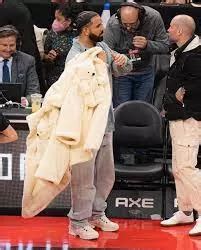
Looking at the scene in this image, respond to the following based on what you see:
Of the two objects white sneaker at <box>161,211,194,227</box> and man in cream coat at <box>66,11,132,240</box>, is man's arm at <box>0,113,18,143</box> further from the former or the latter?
white sneaker at <box>161,211,194,227</box>

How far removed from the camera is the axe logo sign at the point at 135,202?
7.62 metres

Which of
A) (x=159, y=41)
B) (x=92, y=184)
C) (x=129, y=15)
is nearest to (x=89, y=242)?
(x=92, y=184)

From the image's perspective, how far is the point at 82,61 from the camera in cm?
653

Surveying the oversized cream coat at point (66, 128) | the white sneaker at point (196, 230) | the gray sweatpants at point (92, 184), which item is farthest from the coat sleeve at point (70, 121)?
the white sneaker at point (196, 230)

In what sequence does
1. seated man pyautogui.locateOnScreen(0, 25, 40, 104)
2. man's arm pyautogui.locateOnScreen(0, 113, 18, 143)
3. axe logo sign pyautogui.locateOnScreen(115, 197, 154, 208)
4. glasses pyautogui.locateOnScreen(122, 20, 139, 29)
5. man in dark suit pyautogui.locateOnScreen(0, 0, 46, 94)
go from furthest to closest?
man in dark suit pyautogui.locateOnScreen(0, 0, 46, 94) < glasses pyautogui.locateOnScreen(122, 20, 139, 29) < seated man pyautogui.locateOnScreen(0, 25, 40, 104) < axe logo sign pyautogui.locateOnScreen(115, 197, 154, 208) < man's arm pyautogui.locateOnScreen(0, 113, 18, 143)

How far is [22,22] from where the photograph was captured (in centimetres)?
894

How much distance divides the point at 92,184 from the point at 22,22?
119 inches

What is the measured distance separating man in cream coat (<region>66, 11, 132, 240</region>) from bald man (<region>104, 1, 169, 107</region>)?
62.9 inches

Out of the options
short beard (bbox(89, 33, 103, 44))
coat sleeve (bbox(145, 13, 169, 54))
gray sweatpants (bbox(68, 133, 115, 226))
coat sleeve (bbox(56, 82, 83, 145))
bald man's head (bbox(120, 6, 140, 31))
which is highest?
short beard (bbox(89, 33, 103, 44))

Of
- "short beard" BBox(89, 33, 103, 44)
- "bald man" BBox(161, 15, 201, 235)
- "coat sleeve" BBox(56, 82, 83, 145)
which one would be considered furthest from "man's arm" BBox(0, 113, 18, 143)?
"bald man" BBox(161, 15, 201, 235)

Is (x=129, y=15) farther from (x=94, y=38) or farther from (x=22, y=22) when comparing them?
(x=94, y=38)

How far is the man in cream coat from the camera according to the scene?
650 centimetres

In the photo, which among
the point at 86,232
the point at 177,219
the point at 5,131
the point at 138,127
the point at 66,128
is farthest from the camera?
the point at 138,127

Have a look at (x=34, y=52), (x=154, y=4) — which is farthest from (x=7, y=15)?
(x=154, y=4)
